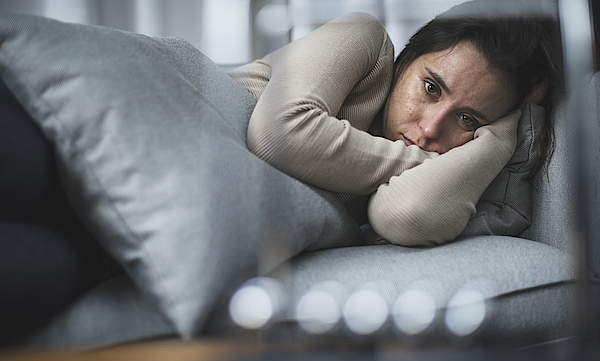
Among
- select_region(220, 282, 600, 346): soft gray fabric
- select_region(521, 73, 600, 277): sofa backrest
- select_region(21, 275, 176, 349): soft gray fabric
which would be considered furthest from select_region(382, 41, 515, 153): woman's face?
select_region(21, 275, 176, 349): soft gray fabric

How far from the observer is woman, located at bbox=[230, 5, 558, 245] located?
1.56ft

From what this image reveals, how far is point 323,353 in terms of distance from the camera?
→ 0.30 metres

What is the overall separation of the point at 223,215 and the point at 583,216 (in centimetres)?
39

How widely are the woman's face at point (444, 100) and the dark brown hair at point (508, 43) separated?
17 millimetres

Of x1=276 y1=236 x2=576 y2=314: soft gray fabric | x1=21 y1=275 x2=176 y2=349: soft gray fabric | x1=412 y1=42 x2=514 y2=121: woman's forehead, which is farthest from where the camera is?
x1=412 y1=42 x2=514 y2=121: woman's forehead

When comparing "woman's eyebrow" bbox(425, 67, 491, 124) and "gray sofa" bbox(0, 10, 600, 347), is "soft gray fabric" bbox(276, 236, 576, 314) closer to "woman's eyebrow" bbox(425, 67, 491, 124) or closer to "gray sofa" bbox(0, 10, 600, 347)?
"gray sofa" bbox(0, 10, 600, 347)

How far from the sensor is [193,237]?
0.32 metres

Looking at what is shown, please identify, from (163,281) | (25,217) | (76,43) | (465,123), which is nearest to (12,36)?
(76,43)

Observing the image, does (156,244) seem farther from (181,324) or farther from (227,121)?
(227,121)

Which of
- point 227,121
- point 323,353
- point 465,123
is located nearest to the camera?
point 323,353

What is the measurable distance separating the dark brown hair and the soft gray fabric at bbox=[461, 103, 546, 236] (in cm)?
3

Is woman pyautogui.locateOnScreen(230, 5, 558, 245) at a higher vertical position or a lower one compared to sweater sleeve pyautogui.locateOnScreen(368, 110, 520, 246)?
higher

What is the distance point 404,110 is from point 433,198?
18 cm

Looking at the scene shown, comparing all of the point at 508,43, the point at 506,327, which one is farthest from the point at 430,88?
the point at 506,327
